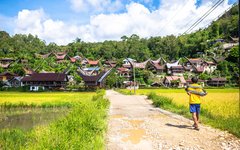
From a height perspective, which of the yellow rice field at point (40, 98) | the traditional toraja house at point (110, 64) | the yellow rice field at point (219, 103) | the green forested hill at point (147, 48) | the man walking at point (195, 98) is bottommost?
the yellow rice field at point (40, 98)

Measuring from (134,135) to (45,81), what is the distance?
47293 millimetres

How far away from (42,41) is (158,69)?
2231 inches


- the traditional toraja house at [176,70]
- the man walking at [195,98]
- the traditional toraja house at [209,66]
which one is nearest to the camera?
the man walking at [195,98]

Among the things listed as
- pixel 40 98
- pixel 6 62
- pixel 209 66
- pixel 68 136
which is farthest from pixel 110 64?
pixel 68 136

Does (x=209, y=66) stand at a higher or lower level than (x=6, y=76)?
higher

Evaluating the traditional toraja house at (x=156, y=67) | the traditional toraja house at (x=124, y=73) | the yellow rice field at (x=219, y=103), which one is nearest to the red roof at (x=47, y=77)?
the traditional toraja house at (x=124, y=73)

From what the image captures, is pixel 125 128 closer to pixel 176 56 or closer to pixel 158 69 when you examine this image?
pixel 158 69

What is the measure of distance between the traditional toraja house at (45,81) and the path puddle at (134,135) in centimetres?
4496

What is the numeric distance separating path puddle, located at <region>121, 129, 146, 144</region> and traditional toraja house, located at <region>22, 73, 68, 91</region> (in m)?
45.0

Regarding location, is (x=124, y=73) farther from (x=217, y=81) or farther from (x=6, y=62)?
(x=6, y=62)

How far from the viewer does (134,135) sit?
21.7ft

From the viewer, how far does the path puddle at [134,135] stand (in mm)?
6047

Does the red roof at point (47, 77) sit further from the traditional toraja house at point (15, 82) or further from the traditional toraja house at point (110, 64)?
the traditional toraja house at point (110, 64)

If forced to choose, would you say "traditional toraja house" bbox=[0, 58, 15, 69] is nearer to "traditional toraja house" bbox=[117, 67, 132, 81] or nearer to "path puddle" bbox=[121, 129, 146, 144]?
"traditional toraja house" bbox=[117, 67, 132, 81]
